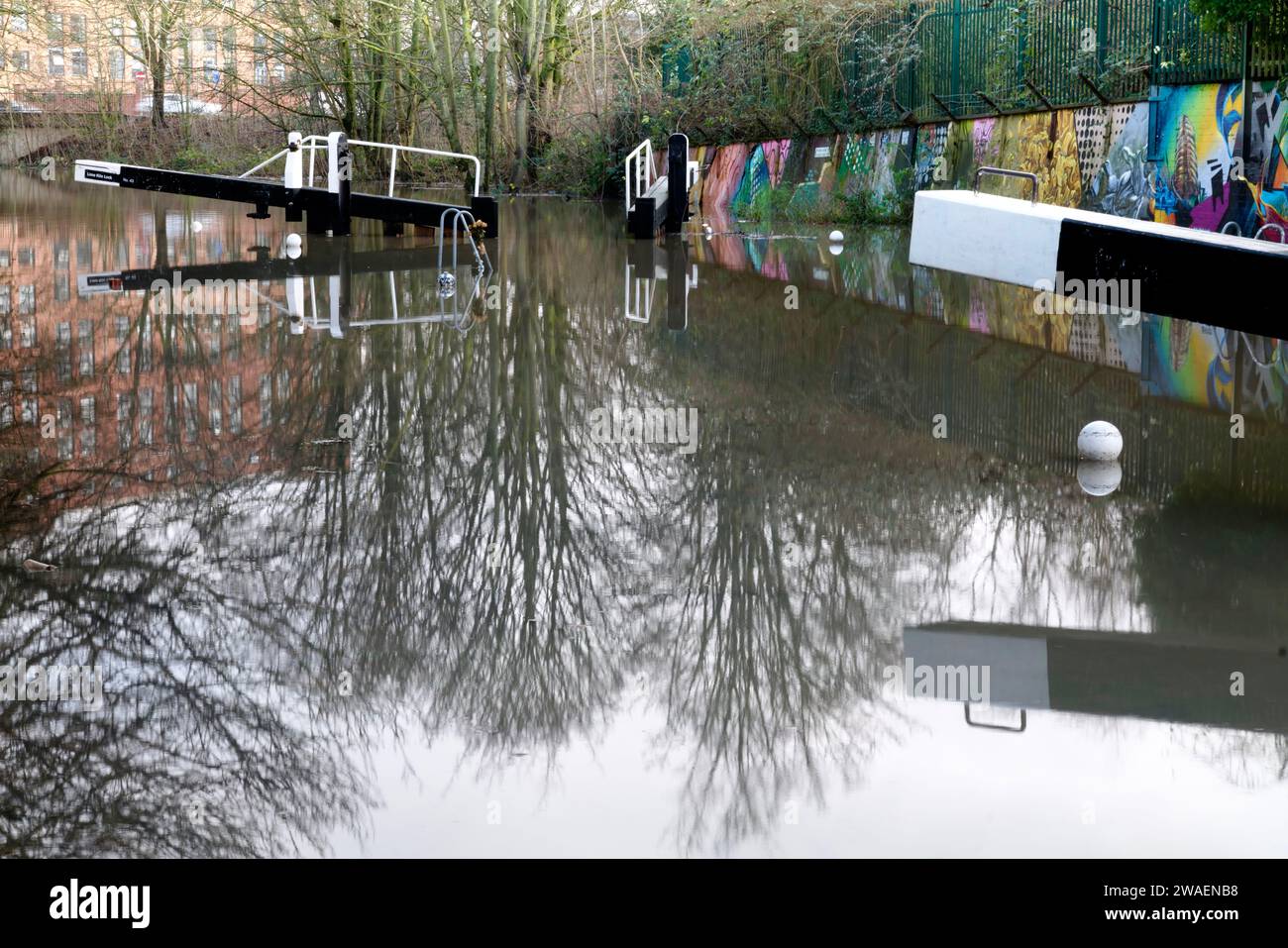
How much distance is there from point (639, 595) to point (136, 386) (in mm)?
5170

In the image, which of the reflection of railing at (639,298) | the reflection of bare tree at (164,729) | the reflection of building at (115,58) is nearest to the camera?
the reflection of bare tree at (164,729)

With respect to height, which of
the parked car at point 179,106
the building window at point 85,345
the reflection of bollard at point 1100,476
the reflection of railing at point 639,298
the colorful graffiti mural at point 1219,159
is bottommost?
the reflection of bollard at point 1100,476

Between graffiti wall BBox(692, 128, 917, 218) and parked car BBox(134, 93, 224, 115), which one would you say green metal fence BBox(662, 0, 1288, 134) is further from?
parked car BBox(134, 93, 224, 115)

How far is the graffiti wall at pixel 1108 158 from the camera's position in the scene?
17.1 metres

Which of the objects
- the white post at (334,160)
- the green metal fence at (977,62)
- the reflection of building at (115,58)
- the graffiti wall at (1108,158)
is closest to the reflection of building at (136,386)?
the white post at (334,160)

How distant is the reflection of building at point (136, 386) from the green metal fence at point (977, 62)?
12.3 meters

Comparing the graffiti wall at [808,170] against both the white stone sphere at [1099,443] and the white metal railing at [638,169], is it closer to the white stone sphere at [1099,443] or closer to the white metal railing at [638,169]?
the white metal railing at [638,169]

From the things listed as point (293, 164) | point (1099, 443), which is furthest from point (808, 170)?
→ point (1099, 443)

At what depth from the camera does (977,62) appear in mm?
24766

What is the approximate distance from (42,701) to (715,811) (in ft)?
6.68

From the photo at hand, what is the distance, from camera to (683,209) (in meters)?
23.0

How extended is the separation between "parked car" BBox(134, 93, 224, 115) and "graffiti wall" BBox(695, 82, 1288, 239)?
28.7 metres

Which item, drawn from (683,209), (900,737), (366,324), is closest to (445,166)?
(683,209)
